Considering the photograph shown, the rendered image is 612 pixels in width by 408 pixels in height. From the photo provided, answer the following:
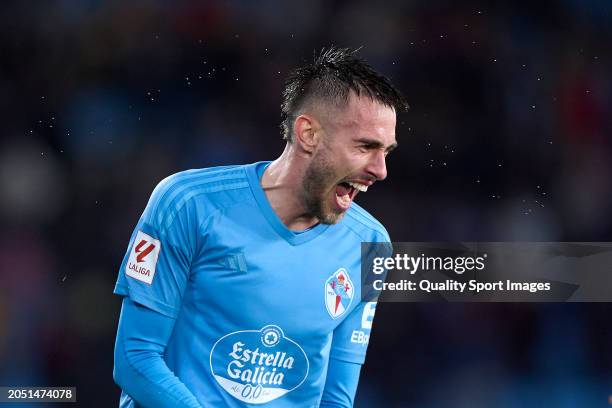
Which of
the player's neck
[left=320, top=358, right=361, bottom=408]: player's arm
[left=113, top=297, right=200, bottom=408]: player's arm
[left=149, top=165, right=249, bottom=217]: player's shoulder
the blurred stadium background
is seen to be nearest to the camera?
[left=113, top=297, right=200, bottom=408]: player's arm

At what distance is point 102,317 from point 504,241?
6.76ft

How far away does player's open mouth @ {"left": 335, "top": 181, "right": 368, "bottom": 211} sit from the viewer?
2.25m

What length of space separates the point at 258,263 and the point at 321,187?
27cm

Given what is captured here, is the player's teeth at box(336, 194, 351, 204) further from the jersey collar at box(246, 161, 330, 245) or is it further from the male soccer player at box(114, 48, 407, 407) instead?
the jersey collar at box(246, 161, 330, 245)

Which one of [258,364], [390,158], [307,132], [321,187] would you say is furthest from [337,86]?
[390,158]

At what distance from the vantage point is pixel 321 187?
224 centimetres

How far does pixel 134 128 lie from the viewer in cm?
429

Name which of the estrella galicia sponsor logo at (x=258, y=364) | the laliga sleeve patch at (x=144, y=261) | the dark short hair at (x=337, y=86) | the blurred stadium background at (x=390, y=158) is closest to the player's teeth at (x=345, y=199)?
the dark short hair at (x=337, y=86)

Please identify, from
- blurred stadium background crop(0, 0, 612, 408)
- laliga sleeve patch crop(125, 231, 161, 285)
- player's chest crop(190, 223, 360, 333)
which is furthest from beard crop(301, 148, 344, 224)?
blurred stadium background crop(0, 0, 612, 408)

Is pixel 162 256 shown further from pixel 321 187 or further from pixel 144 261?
pixel 321 187

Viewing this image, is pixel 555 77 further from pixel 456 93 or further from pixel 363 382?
pixel 363 382

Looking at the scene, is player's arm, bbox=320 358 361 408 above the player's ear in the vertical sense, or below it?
below

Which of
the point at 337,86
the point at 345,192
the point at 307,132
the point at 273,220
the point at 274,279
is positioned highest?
the point at 337,86

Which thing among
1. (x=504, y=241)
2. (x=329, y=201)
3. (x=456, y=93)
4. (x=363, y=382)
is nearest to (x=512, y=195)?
(x=504, y=241)
